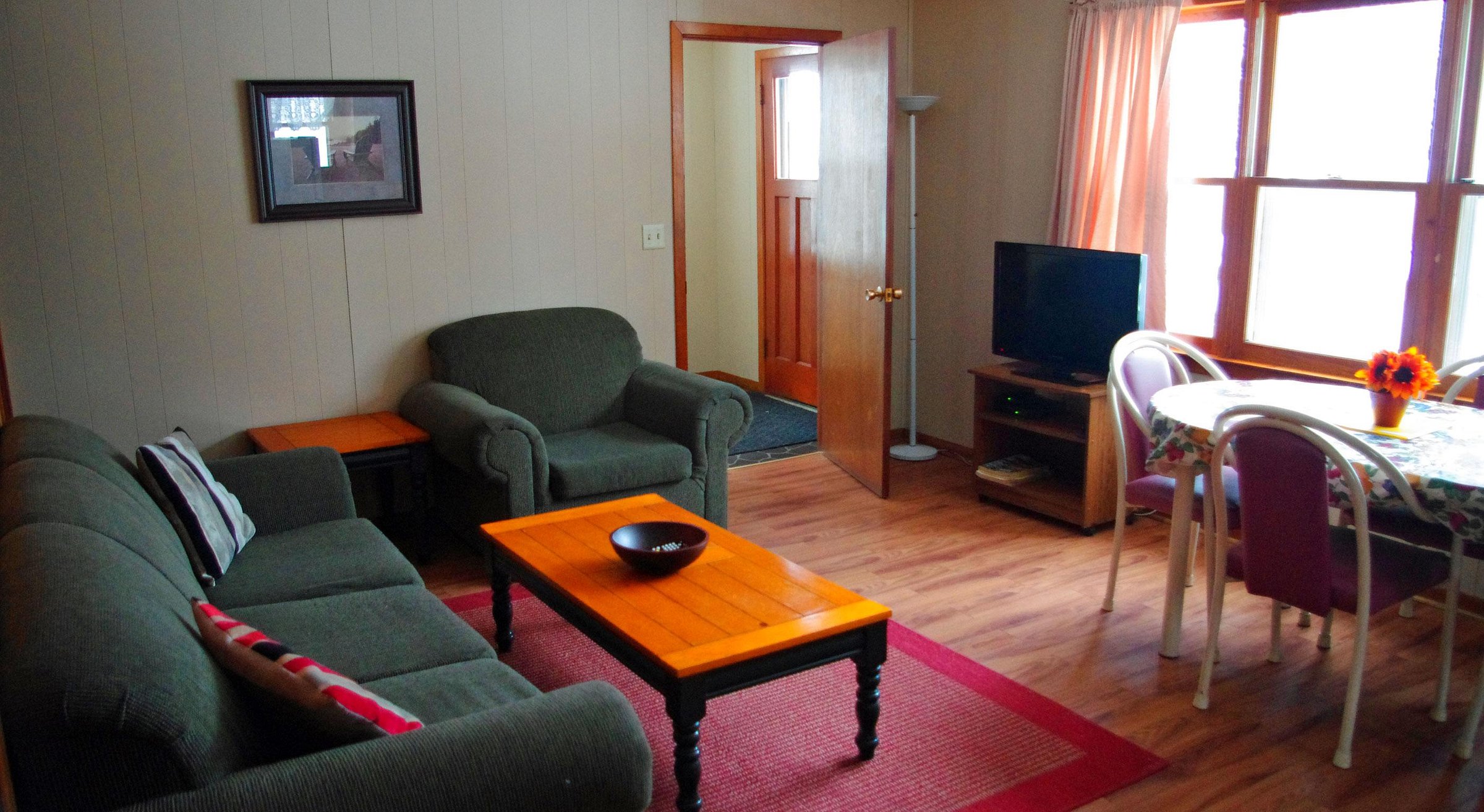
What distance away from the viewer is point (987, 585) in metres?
3.97

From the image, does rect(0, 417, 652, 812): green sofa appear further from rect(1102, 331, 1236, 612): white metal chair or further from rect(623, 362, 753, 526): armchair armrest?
rect(1102, 331, 1236, 612): white metal chair

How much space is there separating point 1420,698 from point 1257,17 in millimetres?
2421

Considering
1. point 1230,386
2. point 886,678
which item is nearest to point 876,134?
point 1230,386

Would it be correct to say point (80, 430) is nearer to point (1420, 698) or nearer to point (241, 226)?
point (241, 226)

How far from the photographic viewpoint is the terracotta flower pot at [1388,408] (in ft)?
9.84

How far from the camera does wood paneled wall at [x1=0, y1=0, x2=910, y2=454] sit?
3.85 m

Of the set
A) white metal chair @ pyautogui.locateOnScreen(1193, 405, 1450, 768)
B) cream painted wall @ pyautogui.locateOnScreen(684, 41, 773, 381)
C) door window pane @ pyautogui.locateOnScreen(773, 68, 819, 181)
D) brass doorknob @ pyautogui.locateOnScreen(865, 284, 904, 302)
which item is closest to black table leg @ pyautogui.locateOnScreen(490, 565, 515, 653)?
white metal chair @ pyautogui.locateOnScreen(1193, 405, 1450, 768)

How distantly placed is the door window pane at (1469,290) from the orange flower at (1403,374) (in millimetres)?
807

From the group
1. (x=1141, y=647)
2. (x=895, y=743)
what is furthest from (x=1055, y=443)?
(x=895, y=743)

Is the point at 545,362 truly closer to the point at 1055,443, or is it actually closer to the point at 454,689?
the point at 1055,443

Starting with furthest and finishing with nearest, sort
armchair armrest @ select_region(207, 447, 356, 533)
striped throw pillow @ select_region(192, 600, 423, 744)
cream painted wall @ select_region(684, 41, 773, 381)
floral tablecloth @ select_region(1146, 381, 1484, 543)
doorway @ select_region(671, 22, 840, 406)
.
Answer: cream painted wall @ select_region(684, 41, 773, 381), doorway @ select_region(671, 22, 840, 406), armchair armrest @ select_region(207, 447, 356, 533), floral tablecloth @ select_region(1146, 381, 1484, 543), striped throw pillow @ select_region(192, 600, 423, 744)

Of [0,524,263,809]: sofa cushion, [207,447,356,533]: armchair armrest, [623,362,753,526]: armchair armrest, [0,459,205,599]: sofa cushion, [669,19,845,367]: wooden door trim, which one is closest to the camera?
[0,524,263,809]: sofa cushion

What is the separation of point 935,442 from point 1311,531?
311 cm

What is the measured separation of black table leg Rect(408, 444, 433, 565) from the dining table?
246cm
